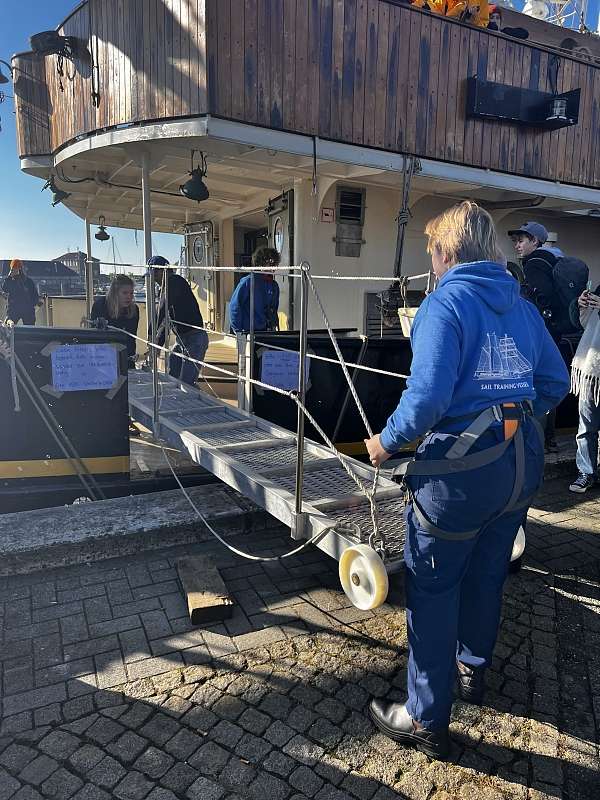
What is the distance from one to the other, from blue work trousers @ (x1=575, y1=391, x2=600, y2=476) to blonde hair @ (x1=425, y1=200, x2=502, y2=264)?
3.21 meters

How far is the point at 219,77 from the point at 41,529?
4.71 metres

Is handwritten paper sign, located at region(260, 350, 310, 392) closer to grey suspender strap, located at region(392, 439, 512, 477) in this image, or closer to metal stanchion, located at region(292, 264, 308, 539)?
metal stanchion, located at region(292, 264, 308, 539)

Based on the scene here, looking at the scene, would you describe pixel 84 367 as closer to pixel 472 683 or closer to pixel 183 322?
pixel 183 322

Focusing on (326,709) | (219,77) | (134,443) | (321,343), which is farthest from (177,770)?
(219,77)

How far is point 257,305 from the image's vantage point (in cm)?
596

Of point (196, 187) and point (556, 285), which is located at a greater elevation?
point (196, 187)

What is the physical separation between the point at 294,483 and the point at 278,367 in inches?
69.9

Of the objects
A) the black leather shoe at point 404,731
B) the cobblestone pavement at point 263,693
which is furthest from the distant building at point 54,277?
the black leather shoe at point 404,731

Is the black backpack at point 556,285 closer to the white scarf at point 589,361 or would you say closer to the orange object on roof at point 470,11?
the white scarf at point 589,361

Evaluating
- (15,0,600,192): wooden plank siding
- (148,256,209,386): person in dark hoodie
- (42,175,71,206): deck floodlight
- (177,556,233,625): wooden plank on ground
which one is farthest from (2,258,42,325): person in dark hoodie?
(177,556,233,625): wooden plank on ground

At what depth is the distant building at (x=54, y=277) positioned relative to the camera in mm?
38875

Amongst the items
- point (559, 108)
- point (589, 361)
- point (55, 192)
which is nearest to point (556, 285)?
point (589, 361)

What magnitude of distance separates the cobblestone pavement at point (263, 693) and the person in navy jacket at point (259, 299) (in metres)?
2.60

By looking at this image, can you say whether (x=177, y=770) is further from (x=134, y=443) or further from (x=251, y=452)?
(x=134, y=443)
